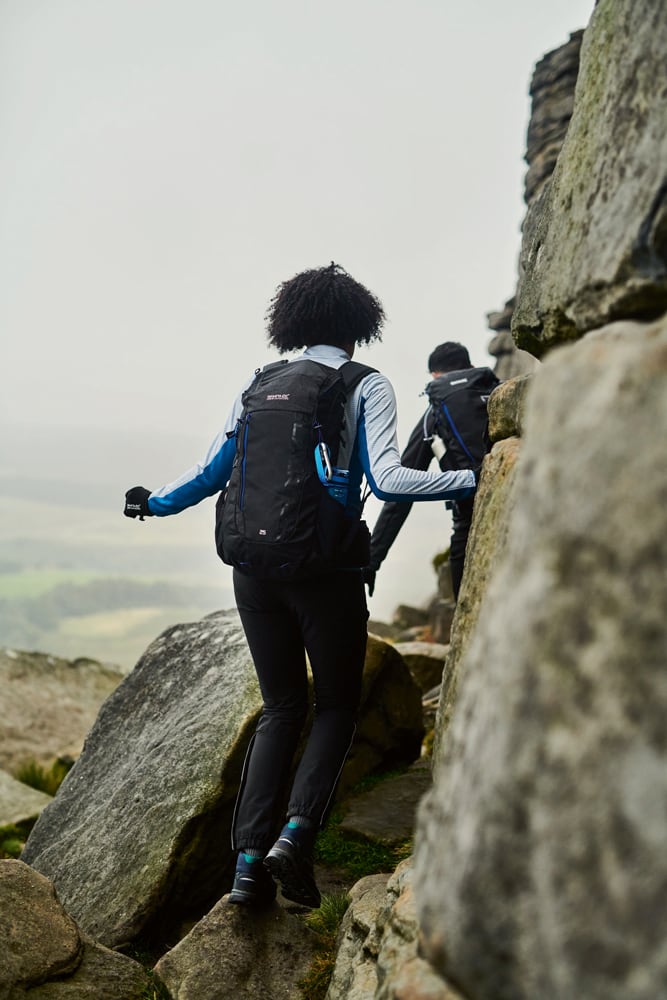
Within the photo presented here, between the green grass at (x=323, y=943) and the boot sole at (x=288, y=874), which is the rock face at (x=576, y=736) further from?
the green grass at (x=323, y=943)

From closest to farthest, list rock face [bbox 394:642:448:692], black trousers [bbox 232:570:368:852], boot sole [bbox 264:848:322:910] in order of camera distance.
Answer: boot sole [bbox 264:848:322:910]
black trousers [bbox 232:570:368:852]
rock face [bbox 394:642:448:692]

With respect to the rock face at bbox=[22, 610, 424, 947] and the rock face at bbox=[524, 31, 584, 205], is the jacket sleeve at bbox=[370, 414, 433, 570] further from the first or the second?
the rock face at bbox=[524, 31, 584, 205]

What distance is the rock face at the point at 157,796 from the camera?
6781mm

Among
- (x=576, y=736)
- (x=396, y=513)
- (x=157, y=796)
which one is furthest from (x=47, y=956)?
(x=396, y=513)

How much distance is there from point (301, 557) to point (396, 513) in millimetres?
3527

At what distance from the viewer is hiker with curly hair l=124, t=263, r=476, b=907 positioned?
209 inches

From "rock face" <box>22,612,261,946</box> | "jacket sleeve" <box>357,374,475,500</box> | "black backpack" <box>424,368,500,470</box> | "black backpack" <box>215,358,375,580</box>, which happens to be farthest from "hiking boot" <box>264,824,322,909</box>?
"black backpack" <box>424,368,500,470</box>

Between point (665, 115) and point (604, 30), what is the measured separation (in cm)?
111

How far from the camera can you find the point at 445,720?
15.0ft

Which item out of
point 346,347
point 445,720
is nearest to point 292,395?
point 346,347

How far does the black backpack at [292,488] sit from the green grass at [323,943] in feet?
7.69

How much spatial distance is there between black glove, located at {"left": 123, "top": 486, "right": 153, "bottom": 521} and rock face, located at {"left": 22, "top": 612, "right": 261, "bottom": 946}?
1.84 metres

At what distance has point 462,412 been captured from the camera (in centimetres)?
831

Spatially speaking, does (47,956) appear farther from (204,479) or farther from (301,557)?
(204,479)
